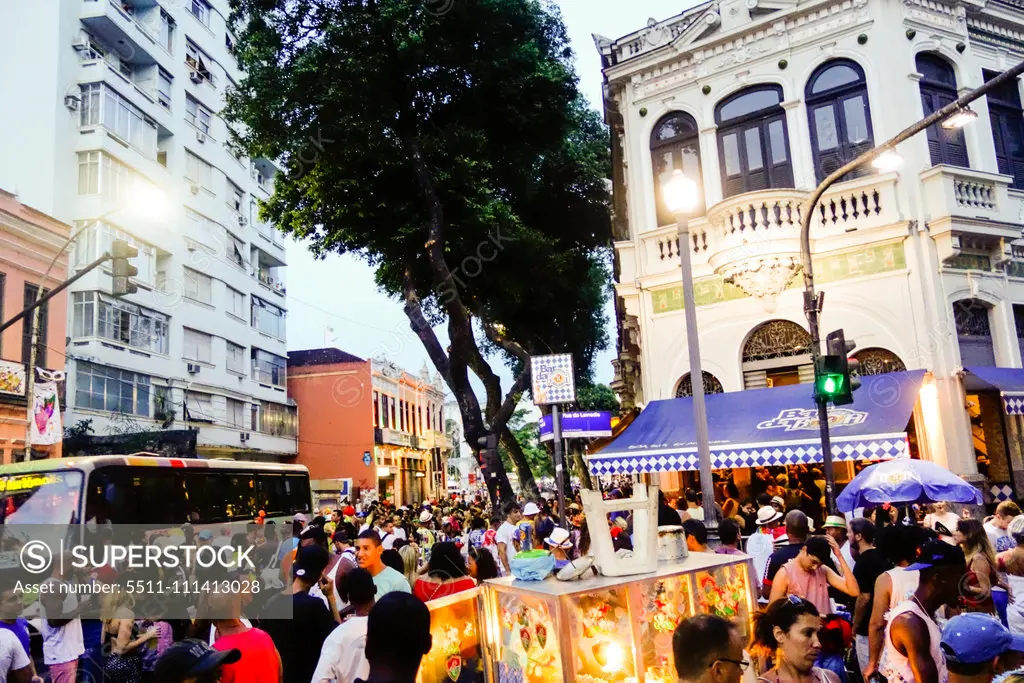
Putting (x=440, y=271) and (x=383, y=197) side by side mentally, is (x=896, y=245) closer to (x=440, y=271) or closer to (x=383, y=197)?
(x=440, y=271)

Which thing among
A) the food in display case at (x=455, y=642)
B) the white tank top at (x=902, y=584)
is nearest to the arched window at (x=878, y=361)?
the white tank top at (x=902, y=584)

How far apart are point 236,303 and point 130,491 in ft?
88.2

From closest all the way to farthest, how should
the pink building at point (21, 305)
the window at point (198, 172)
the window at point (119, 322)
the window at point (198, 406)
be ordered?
the pink building at point (21, 305) → the window at point (119, 322) → the window at point (198, 406) → the window at point (198, 172)

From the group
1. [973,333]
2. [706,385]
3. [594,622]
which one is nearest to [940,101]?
[973,333]

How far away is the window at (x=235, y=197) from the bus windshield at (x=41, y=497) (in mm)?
29056

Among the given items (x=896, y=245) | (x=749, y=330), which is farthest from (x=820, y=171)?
(x=749, y=330)

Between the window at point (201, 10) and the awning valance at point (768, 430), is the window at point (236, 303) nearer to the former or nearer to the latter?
the window at point (201, 10)

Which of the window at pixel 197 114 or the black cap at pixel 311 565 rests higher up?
the window at pixel 197 114

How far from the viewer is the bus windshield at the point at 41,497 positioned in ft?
43.0

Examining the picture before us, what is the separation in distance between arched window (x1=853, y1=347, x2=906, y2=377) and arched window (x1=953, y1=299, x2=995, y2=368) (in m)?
1.13

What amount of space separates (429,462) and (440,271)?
50279mm

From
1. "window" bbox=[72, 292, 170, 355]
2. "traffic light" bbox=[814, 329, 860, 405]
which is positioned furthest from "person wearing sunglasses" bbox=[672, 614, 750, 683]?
"window" bbox=[72, 292, 170, 355]

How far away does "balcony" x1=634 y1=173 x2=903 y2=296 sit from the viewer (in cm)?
1441

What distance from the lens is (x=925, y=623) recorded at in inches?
171
